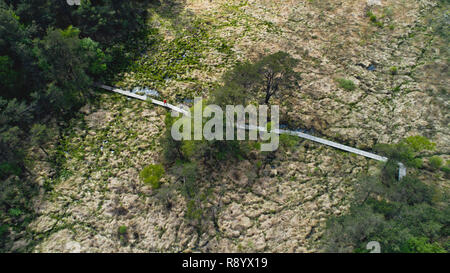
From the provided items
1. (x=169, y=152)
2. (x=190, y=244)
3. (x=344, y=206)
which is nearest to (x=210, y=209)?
(x=190, y=244)

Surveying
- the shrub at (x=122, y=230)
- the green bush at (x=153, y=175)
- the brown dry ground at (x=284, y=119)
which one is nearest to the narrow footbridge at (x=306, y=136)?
the brown dry ground at (x=284, y=119)

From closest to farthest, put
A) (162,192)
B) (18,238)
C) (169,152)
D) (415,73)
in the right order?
1. (18,238)
2. (162,192)
3. (169,152)
4. (415,73)

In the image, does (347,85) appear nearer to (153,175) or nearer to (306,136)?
(306,136)

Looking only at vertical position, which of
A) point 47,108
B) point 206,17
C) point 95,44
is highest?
point 206,17

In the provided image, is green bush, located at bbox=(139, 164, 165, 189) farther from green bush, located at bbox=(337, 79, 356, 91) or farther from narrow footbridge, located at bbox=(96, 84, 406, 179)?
green bush, located at bbox=(337, 79, 356, 91)

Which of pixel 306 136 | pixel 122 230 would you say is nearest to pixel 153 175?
pixel 122 230

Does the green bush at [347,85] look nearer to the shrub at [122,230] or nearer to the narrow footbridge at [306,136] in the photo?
the narrow footbridge at [306,136]

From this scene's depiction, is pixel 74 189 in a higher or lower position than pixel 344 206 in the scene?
higher

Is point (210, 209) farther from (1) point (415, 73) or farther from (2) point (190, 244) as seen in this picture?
(1) point (415, 73)
